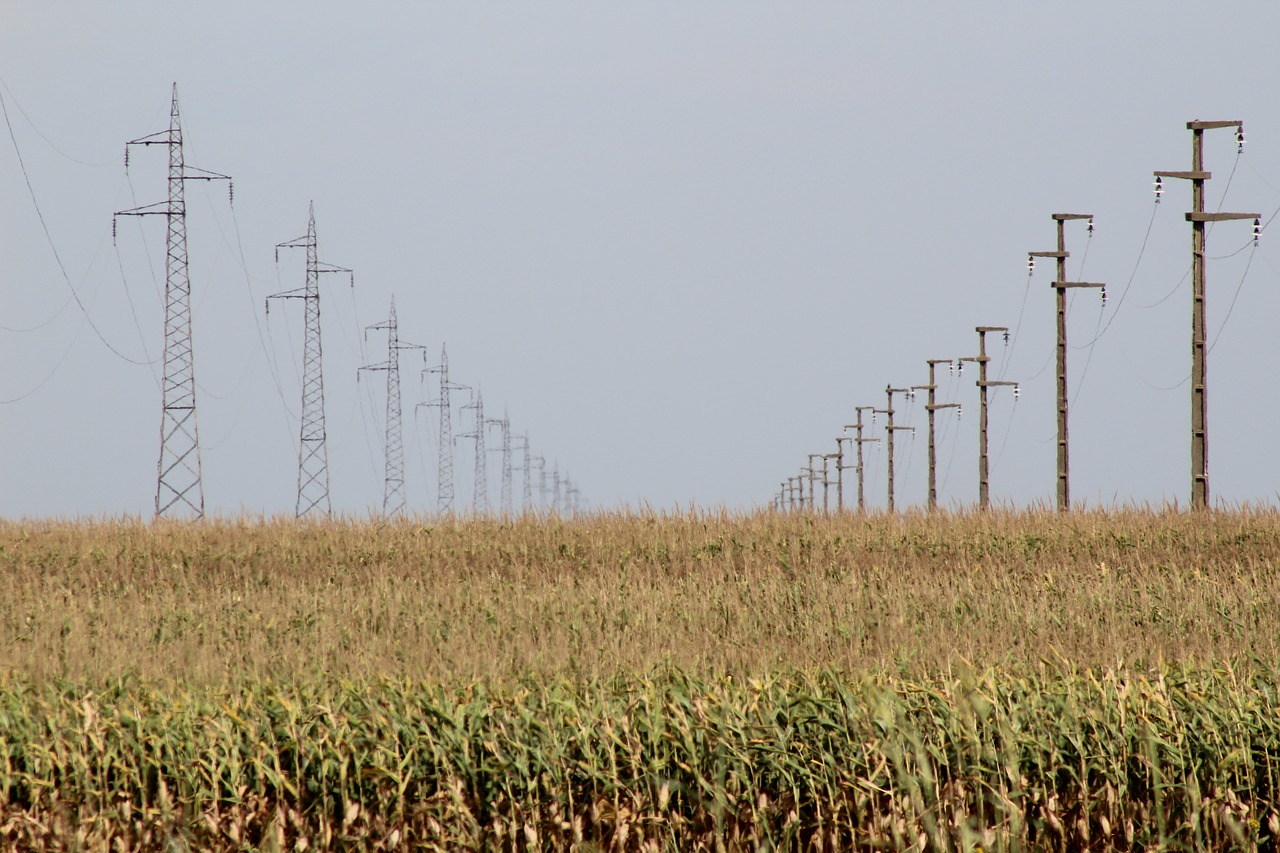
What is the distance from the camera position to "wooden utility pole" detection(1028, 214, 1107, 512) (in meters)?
32.3

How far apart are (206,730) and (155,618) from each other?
6.94m

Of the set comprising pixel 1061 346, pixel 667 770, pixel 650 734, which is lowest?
pixel 667 770

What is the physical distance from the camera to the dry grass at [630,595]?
9.89 m

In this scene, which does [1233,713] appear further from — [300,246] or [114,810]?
[300,246]

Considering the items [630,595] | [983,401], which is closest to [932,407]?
[983,401]

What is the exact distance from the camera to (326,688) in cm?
802

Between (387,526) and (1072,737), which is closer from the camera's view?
(1072,737)

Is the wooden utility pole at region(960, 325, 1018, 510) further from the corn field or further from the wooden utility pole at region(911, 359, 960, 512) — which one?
the corn field

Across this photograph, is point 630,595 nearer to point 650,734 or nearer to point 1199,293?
point 650,734

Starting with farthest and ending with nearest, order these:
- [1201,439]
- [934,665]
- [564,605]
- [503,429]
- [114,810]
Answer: [503,429] → [1201,439] → [564,605] → [934,665] → [114,810]

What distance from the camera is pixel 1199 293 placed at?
26.3 m

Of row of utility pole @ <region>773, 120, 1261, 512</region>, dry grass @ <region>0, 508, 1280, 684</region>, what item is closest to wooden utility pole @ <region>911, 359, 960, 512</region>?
row of utility pole @ <region>773, 120, 1261, 512</region>

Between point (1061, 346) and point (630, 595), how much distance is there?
23407mm

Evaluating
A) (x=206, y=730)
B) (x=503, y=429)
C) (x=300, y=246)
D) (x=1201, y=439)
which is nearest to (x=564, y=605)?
(x=206, y=730)
